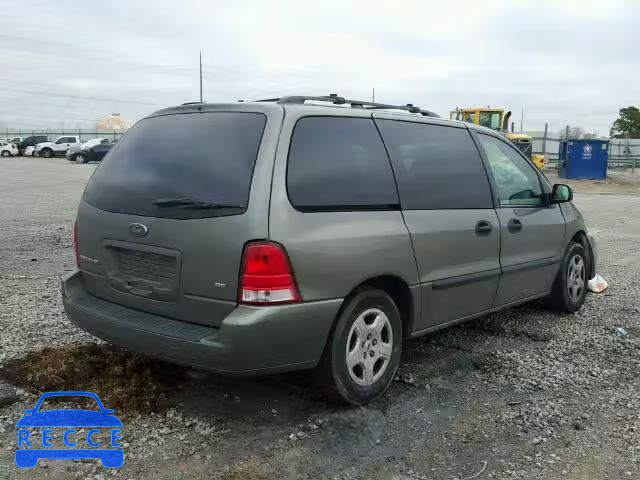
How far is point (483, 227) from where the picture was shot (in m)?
4.45

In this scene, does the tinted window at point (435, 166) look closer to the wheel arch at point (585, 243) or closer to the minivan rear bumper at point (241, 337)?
the minivan rear bumper at point (241, 337)

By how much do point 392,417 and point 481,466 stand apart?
0.65 metres

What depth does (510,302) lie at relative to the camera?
4.94 meters

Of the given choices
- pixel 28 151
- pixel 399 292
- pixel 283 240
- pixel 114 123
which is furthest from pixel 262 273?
pixel 114 123

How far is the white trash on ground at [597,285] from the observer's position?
663 cm

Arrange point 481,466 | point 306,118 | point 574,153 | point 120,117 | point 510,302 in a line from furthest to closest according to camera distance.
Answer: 1. point 120,117
2. point 574,153
3. point 510,302
4. point 306,118
5. point 481,466

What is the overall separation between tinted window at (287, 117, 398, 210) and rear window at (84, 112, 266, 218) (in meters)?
0.26

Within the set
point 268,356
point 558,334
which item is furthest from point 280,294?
point 558,334

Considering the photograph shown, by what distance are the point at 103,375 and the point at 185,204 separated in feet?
4.54

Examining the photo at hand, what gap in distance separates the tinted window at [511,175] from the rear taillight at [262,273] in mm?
2255

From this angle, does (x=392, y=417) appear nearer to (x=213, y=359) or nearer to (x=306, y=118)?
(x=213, y=359)

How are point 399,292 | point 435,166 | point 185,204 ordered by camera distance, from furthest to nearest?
point 435,166
point 399,292
point 185,204

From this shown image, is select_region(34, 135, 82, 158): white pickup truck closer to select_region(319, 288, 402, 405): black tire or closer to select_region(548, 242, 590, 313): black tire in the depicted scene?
select_region(548, 242, 590, 313): black tire

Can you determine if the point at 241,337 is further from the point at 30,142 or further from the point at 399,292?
the point at 30,142
